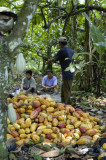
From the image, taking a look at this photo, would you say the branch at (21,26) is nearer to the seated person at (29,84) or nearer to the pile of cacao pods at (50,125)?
the pile of cacao pods at (50,125)

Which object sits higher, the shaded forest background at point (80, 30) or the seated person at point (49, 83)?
the shaded forest background at point (80, 30)

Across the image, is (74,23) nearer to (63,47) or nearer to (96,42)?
(63,47)

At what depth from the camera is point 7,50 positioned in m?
1.21

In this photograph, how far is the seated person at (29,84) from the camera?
4282mm

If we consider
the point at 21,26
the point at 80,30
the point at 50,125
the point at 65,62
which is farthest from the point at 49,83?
the point at 21,26

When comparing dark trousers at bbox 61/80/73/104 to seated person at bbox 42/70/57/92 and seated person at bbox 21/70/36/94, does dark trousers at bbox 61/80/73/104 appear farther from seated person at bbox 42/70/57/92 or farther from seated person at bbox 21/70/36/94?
seated person at bbox 21/70/36/94

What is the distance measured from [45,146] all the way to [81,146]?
37 cm

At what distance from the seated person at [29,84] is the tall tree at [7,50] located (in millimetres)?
3025

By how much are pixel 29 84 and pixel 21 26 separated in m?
3.19

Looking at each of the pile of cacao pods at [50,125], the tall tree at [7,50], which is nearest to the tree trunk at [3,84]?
the tall tree at [7,50]

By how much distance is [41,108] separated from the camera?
2441 mm

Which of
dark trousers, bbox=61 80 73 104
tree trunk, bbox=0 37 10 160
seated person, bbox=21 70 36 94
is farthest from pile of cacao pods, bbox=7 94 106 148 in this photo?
seated person, bbox=21 70 36 94

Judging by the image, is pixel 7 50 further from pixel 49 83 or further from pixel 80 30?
pixel 80 30

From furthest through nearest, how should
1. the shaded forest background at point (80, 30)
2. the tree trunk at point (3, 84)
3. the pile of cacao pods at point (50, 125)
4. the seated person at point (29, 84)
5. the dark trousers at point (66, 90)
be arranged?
the seated person at point (29, 84) < the shaded forest background at point (80, 30) < the dark trousers at point (66, 90) < the pile of cacao pods at point (50, 125) < the tree trunk at point (3, 84)
